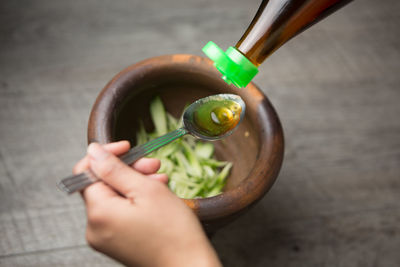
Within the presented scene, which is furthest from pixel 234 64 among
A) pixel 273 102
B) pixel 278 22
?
pixel 273 102

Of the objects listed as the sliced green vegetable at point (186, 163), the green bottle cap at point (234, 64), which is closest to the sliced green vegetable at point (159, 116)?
the sliced green vegetable at point (186, 163)

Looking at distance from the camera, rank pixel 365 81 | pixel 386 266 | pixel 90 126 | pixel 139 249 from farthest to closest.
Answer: pixel 365 81 → pixel 386 266 → pixel 90 126 → pixel 139 249

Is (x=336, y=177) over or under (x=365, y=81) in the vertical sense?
under

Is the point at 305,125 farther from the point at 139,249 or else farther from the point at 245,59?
the point at 139,249

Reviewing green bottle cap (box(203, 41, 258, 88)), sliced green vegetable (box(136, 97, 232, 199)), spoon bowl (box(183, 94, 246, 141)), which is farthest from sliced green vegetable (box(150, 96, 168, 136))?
green bottle cap (box(203, 41, 258, 88))

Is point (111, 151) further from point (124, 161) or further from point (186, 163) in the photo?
point (186, 163)

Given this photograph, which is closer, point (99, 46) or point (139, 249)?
point (139, 249)

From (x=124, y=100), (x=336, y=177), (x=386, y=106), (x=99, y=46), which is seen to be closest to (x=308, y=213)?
(x=336, y=177)

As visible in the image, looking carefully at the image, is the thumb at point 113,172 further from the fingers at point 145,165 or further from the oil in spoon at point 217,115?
the oil in spoon at point 217,115

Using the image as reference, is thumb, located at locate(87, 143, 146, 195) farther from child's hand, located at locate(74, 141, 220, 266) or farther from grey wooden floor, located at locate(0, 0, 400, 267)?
grey wooden floor, located at locate(0, 0, 400, 267)
